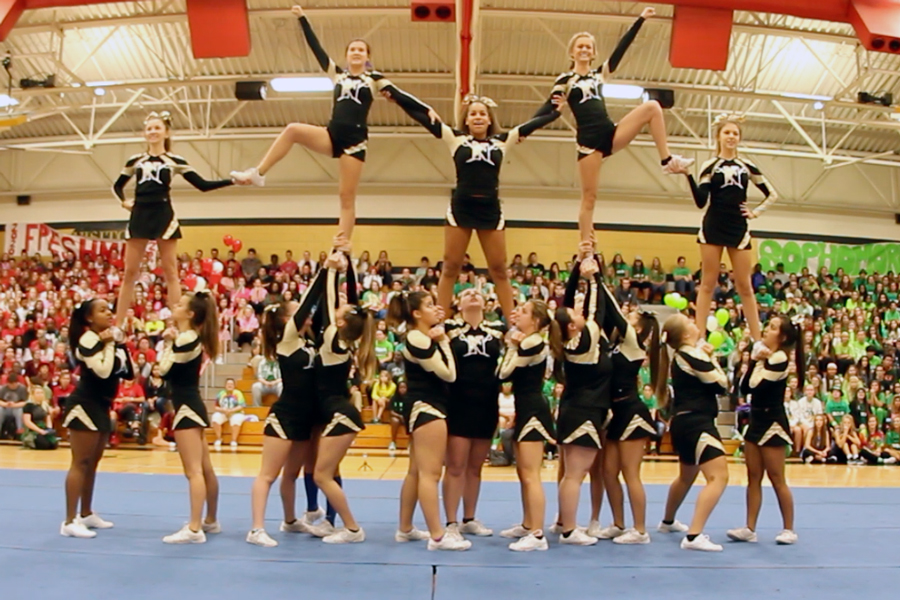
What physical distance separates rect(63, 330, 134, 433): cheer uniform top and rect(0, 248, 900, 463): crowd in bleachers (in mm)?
4484

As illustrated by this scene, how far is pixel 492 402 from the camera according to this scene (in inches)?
224

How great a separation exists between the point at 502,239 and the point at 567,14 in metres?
8.89

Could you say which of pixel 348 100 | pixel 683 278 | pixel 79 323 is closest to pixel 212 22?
pixel 348 100

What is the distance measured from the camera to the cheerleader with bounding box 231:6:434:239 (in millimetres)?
6293

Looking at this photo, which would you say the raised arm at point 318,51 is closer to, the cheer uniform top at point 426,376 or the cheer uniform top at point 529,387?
the cheer uniform top at point 426,376

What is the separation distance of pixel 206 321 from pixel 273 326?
487 millimetres

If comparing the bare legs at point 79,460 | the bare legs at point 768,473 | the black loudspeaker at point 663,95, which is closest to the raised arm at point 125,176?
the bare legs at point 79,460

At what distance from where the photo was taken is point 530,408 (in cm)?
559

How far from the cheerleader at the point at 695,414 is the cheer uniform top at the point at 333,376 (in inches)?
91.0

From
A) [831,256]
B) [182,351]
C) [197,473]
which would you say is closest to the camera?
[197,473]

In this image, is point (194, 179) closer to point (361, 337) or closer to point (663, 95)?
point (361, 337)

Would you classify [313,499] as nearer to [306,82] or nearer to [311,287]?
[311,287]

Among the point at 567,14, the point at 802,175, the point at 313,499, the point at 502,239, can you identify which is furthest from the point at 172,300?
the point at 802,175

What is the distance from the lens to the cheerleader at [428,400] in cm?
527
